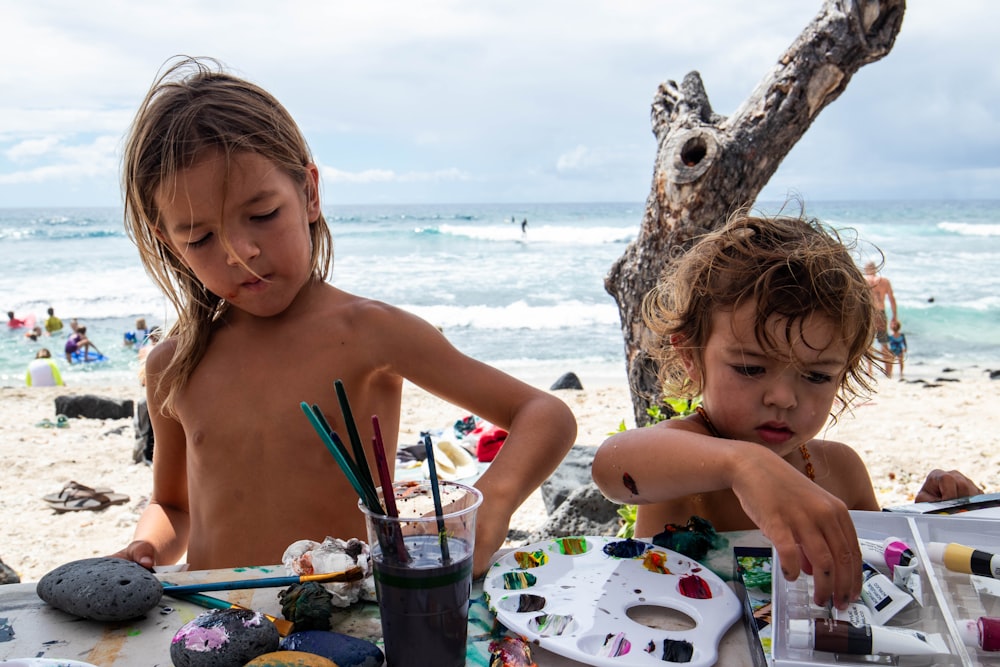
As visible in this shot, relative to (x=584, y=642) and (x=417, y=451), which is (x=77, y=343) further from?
(x=584, y=642)

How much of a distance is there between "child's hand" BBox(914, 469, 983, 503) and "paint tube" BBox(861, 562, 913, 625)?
73cm

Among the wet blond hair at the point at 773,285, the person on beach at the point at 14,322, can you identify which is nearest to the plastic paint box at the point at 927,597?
the wet blond hair at the point at 773,285

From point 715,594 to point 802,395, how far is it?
59cm

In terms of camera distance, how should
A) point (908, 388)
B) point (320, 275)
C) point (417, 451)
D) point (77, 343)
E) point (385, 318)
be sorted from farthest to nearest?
point (77, 343)
point (908, 388)
point (417, 451)
point (320, 275)
point (385, 318)

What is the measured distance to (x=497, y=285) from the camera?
70.0 feet

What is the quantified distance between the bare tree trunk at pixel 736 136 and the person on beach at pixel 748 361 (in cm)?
203

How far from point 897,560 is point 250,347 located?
1.53 m

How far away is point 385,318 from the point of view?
6.40ft

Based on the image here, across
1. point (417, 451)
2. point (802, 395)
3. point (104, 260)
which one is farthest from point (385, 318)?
point (104, 260)

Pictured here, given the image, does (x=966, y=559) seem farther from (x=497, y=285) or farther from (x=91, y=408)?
(x=497, y=285)

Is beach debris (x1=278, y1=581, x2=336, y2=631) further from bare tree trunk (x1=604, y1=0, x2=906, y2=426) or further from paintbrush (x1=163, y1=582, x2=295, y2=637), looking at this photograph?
bare tree trunk (x1=604, y1=0, x2=906, y2=426)

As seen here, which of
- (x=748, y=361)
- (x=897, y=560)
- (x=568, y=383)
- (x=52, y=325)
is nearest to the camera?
(x=897, y=560)

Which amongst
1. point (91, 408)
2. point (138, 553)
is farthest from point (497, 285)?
point (138, 553)

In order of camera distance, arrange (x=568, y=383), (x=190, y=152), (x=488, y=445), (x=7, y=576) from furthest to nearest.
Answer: (x=568, y=383)
(x=488, y=445)
(x=7, y=576)
(x=190, y=152)
